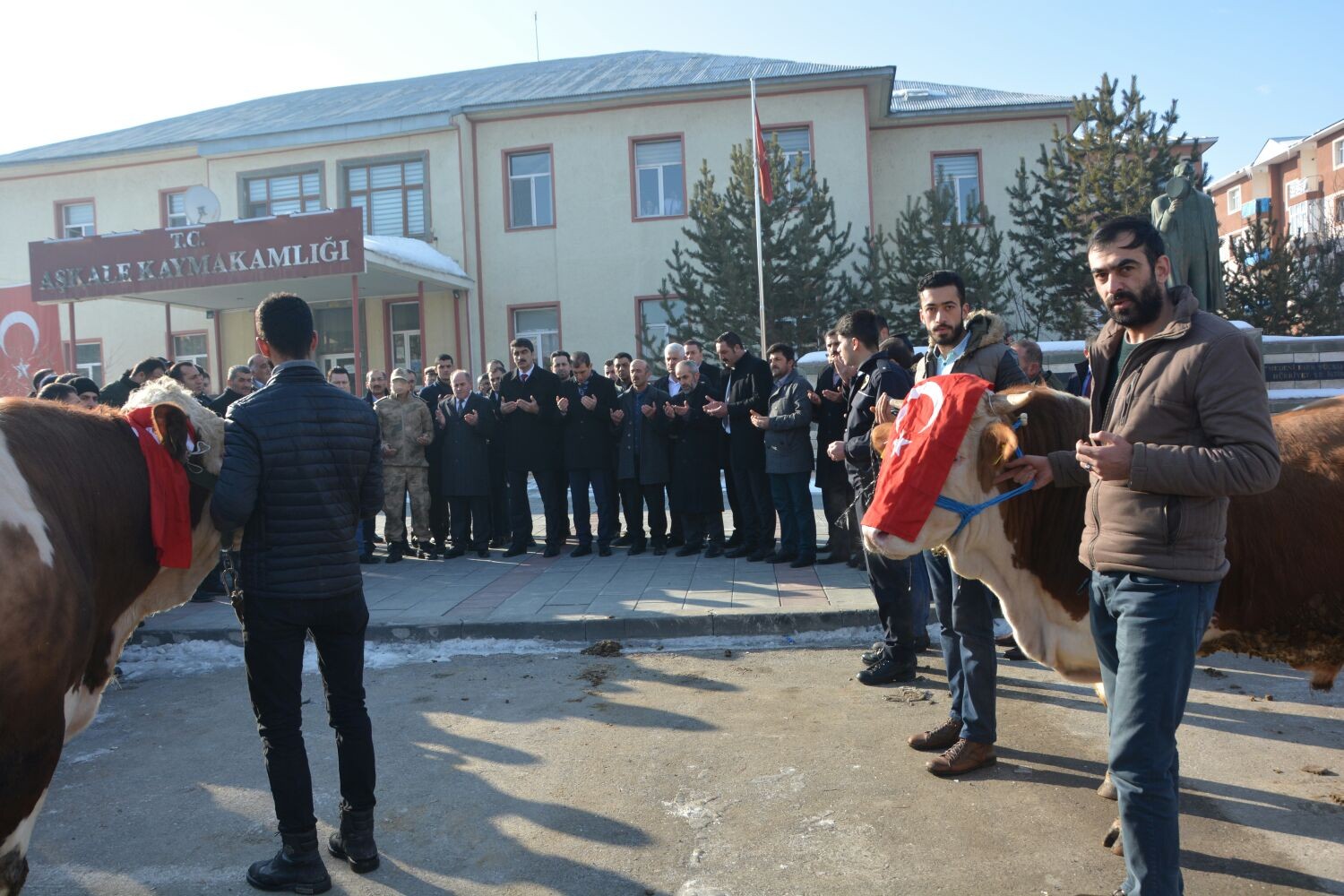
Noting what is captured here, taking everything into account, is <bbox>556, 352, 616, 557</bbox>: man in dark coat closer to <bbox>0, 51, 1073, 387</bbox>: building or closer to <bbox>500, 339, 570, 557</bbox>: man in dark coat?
<bbox>500, 339, 570, 557</bbox>: man in dark coat

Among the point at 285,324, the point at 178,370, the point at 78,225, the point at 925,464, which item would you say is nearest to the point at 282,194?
the point at 78,225

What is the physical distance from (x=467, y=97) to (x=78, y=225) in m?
11.7

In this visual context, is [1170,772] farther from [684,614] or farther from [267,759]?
[684,614]

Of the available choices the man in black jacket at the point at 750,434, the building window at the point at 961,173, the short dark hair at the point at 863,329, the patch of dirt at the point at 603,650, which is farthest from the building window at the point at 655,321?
the short dark hair at the point at 863,329

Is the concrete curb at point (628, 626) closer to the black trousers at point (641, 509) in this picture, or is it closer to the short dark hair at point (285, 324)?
the black trousers at point (641, 509)

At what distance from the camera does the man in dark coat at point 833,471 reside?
9031 millimetres

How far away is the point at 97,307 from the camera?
25.5 metres

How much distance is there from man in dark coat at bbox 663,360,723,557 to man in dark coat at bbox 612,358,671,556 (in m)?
0.17

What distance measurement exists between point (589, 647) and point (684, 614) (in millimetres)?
825

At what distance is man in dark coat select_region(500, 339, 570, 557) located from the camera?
10.9 m

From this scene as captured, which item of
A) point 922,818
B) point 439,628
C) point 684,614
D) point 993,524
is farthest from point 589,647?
point 993,524

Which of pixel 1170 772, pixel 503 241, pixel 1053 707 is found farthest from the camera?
pixel 503 241

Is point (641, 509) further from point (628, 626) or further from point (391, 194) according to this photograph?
point (391, 194)

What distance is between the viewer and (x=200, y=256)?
18.5 m
